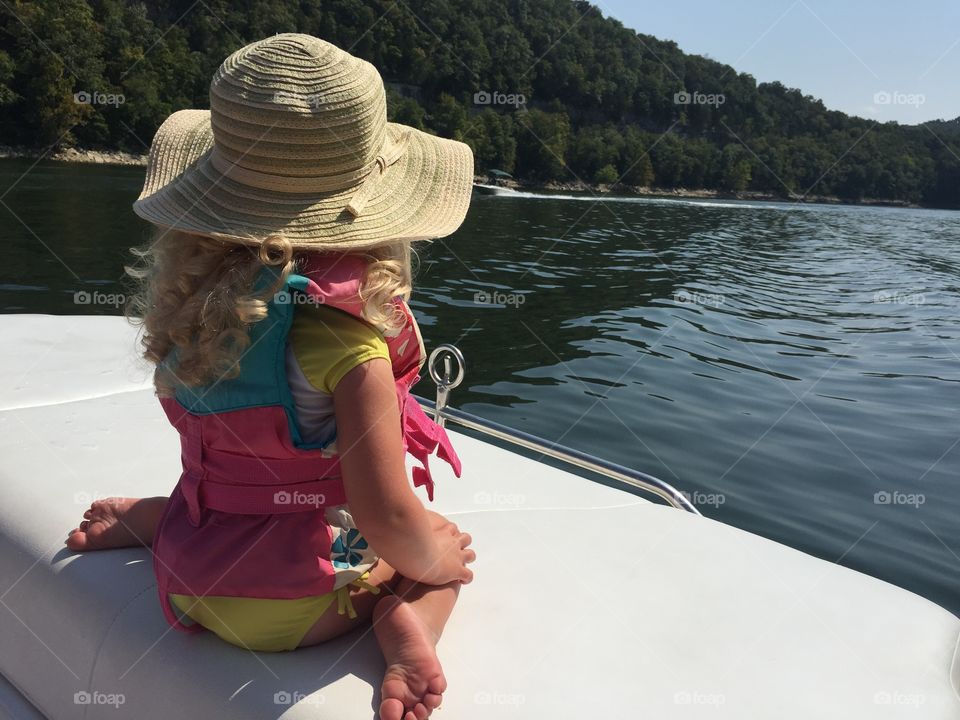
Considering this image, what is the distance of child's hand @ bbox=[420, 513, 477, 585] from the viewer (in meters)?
1.51

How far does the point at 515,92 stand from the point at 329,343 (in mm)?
64733

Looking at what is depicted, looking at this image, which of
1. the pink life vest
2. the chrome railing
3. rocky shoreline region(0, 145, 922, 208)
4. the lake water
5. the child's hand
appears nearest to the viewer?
the pink life vest

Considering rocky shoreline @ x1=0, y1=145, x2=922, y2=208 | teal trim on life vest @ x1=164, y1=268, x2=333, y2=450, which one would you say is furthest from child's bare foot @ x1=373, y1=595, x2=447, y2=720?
rocky shoreline @ x1=0, y1=145, x2=922, y2=208

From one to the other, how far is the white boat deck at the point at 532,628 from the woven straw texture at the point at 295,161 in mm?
714

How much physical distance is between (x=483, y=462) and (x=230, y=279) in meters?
1.33

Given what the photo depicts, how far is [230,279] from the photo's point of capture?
51.9 inches

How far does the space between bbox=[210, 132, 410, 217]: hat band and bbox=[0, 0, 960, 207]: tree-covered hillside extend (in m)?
41.5

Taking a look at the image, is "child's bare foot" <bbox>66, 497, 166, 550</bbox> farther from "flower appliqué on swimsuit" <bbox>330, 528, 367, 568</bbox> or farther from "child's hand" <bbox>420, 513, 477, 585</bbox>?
"child's hand" <bbox>420, 513, 477, 585</bbox>

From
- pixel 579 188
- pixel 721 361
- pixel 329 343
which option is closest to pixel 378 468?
pixel 329 343

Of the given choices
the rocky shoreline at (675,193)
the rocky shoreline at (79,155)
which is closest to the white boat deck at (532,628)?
the rocky shoreline at (79,155)

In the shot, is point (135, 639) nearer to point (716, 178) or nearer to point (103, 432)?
point (103, 432)

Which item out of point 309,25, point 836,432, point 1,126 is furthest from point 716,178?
point 836,432

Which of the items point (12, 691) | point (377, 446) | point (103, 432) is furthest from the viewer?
point (103, 432)

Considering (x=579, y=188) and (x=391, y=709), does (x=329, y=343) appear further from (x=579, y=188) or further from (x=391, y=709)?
(x=579, y=188)
